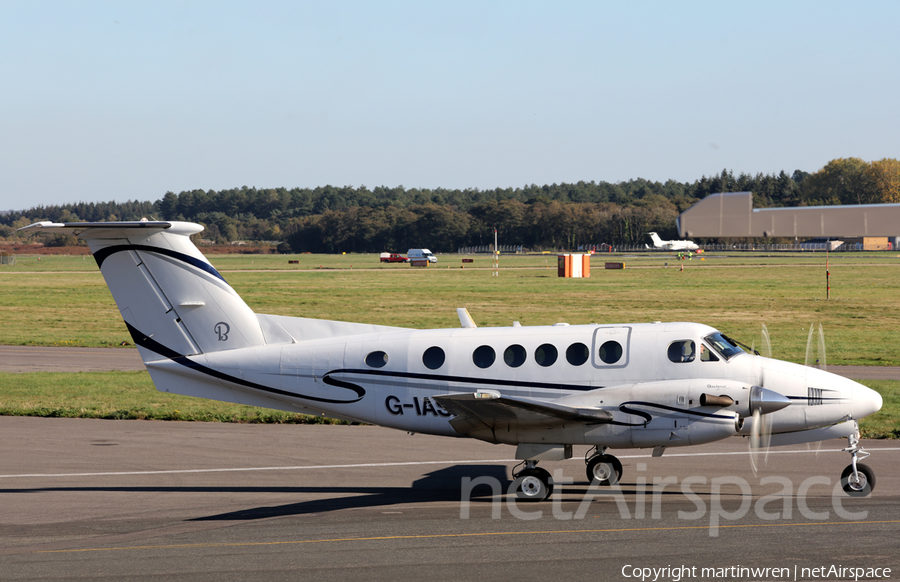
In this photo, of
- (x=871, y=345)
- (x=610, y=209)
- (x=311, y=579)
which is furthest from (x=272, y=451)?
(x=610, y=209)

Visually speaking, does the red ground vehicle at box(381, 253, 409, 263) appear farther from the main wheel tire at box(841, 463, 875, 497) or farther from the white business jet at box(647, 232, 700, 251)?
the main wheel tire at box(841, 463, 875, 497)

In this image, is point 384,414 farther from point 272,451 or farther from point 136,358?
point 136,358

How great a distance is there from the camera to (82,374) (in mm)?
29594

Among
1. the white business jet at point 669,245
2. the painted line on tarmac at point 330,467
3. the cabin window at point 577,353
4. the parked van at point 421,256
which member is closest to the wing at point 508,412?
the cabin window at point 577,353

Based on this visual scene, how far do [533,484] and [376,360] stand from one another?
3472mm

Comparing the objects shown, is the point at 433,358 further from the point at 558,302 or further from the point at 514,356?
the point at 558,302

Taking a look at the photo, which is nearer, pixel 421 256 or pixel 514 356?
pixel 514 356

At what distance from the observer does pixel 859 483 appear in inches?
523

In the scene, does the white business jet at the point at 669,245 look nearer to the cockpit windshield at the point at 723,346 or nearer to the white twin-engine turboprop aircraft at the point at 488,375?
A: the cockpit windshield at the point at 723,346

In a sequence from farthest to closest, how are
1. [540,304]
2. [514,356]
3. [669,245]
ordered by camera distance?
[669,245]
[540,304]
[514,356]

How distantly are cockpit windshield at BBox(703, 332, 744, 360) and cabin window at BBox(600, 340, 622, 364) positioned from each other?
1.42 metres

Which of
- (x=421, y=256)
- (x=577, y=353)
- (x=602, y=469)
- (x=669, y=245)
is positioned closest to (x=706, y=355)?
(x=577, y=353)

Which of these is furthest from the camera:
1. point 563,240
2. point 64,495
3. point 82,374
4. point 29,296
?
point 563,240

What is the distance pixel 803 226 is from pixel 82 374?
28.8 m
